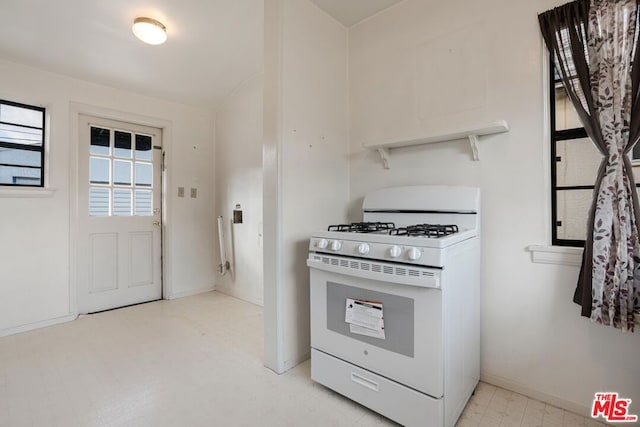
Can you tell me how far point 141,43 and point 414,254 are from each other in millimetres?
3009

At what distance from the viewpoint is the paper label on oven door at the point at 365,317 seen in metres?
1.50

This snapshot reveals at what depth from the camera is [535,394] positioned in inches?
66.0

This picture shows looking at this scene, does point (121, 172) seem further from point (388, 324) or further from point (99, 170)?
point (388, 324)

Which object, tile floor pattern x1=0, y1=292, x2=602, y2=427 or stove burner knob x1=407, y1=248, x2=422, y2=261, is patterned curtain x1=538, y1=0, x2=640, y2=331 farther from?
stove burner knob x1=407, y1=248, x2=422, y2=261

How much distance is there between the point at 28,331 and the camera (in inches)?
106

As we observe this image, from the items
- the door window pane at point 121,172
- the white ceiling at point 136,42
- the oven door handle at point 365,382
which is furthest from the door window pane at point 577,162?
the door window pane at point 121,172

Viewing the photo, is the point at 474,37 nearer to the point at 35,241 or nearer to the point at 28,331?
the point at 35,241

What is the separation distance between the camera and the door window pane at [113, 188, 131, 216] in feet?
10.9

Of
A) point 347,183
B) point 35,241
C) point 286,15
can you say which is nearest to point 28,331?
point 35,241

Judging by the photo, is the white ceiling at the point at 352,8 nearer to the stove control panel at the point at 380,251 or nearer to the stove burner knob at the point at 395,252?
the stove control panel at the point at 380,251

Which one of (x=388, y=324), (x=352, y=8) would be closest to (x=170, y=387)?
(x=388, y=324)

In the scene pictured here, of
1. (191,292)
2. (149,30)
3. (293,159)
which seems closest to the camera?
(293,159)

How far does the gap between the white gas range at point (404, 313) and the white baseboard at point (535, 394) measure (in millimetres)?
115

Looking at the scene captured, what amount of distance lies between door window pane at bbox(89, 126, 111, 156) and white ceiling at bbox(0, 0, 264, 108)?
51 cm
